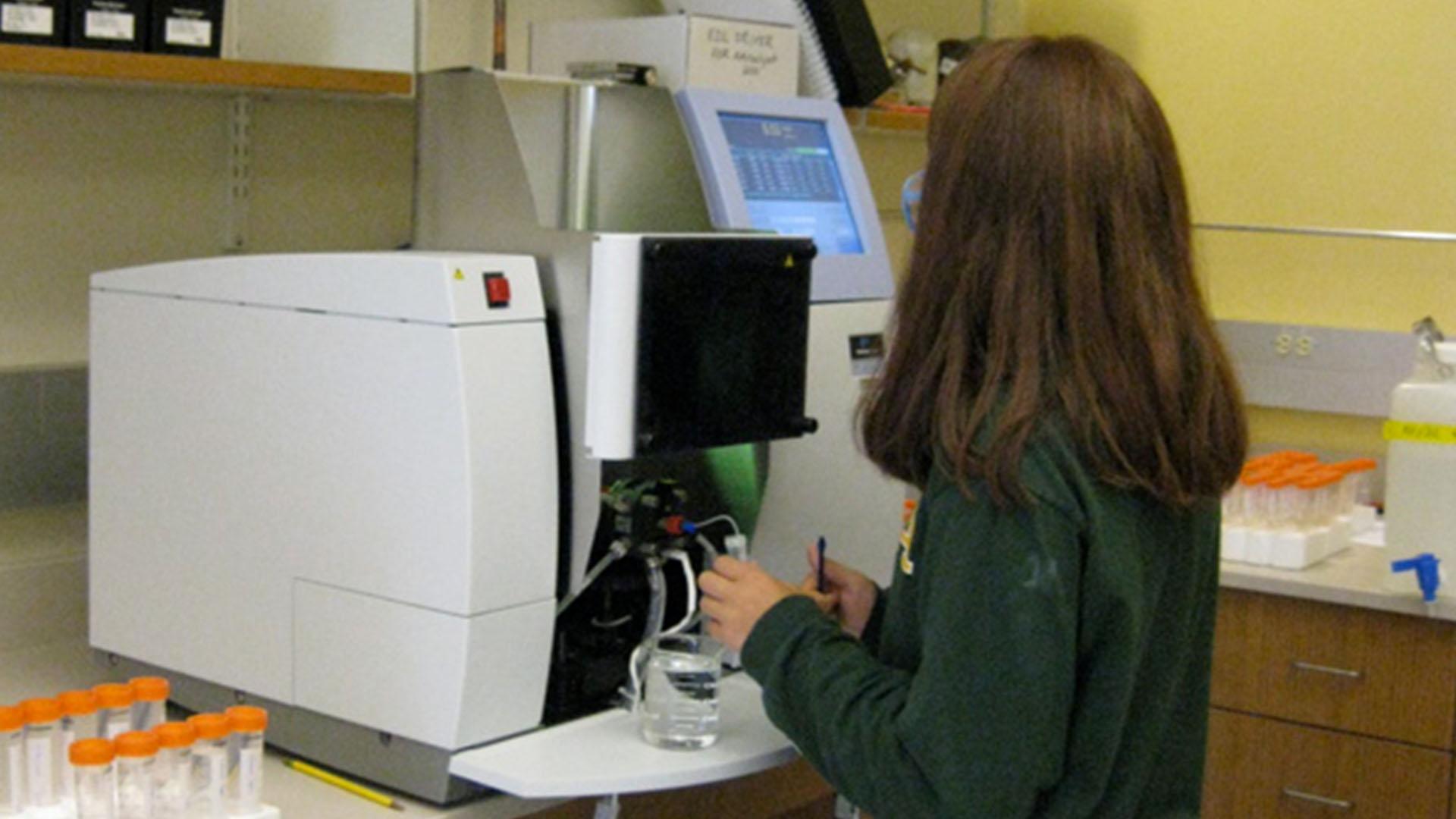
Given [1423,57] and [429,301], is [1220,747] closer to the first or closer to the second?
[1423,57]

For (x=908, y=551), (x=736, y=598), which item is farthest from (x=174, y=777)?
(x=908, y=551)

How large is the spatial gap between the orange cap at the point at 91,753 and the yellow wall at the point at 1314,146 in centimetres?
251

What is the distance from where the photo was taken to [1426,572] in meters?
2.52

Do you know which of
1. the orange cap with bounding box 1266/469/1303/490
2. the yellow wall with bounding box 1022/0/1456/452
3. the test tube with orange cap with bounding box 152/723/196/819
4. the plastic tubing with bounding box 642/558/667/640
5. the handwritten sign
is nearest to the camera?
the test tube with orange cap with bounding box 152/723/196/819

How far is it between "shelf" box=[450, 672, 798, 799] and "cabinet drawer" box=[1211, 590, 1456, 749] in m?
1.30

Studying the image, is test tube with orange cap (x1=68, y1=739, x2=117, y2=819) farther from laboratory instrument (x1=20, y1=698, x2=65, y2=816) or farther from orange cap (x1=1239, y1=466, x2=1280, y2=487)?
orange cap (x1=1239, y1=466, x2=1280, y2=487)

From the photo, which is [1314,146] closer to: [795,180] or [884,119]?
[884,119]

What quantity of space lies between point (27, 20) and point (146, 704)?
2.36ft

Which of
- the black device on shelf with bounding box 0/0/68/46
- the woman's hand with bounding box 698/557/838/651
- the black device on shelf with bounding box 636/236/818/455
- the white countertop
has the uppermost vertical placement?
the black device on shelf with bounding box 0/0/68/46

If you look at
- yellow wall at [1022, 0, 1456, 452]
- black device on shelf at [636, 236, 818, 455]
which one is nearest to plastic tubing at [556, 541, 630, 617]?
black device on shelf at [636, 236, 818, 455]

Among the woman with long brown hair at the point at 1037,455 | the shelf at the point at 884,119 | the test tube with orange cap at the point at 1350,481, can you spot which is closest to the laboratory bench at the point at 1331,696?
the test tube with orange cap at the point at 1350,481

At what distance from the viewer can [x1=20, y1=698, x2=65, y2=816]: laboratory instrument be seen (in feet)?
4.50

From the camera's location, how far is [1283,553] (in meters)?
2.72

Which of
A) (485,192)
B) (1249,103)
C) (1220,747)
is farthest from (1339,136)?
(485,192)
